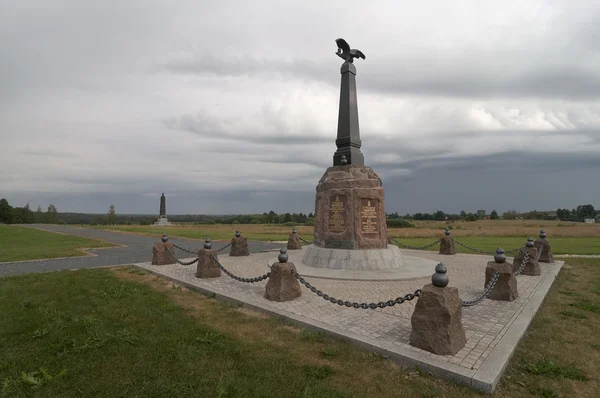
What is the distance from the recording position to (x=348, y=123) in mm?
11969

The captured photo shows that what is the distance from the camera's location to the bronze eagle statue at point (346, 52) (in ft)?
40.3

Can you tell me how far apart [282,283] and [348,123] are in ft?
22.4

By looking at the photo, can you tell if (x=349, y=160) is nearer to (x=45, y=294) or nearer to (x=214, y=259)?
(x=214, y=259)

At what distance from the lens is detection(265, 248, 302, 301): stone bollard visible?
727cm

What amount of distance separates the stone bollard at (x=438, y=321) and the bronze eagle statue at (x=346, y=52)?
9.68 meters

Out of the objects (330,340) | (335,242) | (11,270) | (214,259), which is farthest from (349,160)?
(11,270)

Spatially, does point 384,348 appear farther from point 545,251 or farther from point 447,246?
point 447,246

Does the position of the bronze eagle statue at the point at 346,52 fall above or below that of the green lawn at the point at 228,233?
above

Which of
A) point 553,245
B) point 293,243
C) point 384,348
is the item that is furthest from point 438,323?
point 553,245

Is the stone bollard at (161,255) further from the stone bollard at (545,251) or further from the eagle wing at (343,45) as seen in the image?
the stone bollard at (545,251)

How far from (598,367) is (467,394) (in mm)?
2157

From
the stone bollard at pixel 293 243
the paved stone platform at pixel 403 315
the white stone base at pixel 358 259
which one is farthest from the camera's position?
the stone bollard at pixel 293 243

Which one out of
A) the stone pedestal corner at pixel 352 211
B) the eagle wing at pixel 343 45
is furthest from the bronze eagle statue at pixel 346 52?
the stone pedestal corner at pixel 352 211

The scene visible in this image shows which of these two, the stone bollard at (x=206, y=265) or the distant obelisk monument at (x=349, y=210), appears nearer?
the stone bollard at (x=206, y=265)
